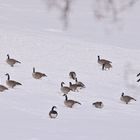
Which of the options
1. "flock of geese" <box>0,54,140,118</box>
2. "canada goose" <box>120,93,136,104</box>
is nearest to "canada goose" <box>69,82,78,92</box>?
"flock of geese" <box>0,54,140,118</box>

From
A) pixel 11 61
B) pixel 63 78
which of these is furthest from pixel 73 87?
pixel 11 61

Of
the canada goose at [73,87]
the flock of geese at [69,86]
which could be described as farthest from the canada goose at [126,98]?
the canada goose at [73,87]

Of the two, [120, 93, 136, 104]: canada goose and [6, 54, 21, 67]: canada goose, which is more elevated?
→ [6, 54, 21, 67]: canada goose

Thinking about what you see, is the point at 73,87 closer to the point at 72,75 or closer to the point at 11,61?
the point at 72,75

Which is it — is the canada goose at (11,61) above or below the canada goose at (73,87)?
above

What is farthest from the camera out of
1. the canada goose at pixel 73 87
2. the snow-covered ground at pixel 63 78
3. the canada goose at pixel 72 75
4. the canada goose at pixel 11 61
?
the canada goose at pixel 11 61

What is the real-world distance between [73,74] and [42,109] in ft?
11.2

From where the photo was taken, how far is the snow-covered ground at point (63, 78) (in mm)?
7031

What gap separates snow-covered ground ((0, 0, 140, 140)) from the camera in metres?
7.03

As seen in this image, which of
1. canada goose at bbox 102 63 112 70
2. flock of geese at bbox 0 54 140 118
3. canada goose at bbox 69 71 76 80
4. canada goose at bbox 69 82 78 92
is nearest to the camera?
flock of geese at bbox 0 54 140 118

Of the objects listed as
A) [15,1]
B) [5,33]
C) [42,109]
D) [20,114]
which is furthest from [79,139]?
[15,1]

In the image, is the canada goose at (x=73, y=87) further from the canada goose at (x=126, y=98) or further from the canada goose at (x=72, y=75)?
the canada goose at (x=72, y=75)

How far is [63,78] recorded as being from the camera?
12.5m

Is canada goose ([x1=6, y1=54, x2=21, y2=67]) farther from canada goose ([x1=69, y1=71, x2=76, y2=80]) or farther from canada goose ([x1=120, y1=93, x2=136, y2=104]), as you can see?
canada goose ([x1=120, y1=93, x2=136, y2=104])
